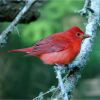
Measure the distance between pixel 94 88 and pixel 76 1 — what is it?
2612mm

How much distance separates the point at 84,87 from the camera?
34.8 feet

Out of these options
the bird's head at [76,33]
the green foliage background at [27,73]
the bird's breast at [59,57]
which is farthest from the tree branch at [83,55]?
the green foliage background at [27,73]

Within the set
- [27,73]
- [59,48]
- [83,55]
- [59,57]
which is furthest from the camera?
[27,73]

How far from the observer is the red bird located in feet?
17.6

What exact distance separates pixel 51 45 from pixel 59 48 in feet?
0.34

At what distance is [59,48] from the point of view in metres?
5.52

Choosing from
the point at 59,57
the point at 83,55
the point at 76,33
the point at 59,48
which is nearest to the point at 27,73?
the point at 76,33

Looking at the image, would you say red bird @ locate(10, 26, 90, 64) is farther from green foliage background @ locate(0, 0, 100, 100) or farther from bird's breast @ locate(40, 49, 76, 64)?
green foliage background @ locate(0, 0, 100, 100)

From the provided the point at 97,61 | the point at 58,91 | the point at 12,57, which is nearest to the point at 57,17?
the point at 97,61

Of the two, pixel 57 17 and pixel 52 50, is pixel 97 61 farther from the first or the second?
pixel 52 50

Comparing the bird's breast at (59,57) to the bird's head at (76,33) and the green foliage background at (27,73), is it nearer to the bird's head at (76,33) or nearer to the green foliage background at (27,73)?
the bird's head at (76,33)

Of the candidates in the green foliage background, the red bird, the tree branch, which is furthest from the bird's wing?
the green foliage background

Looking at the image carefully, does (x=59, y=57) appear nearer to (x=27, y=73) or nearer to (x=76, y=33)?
(x=76, y=33)

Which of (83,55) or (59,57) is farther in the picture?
(59,57)
